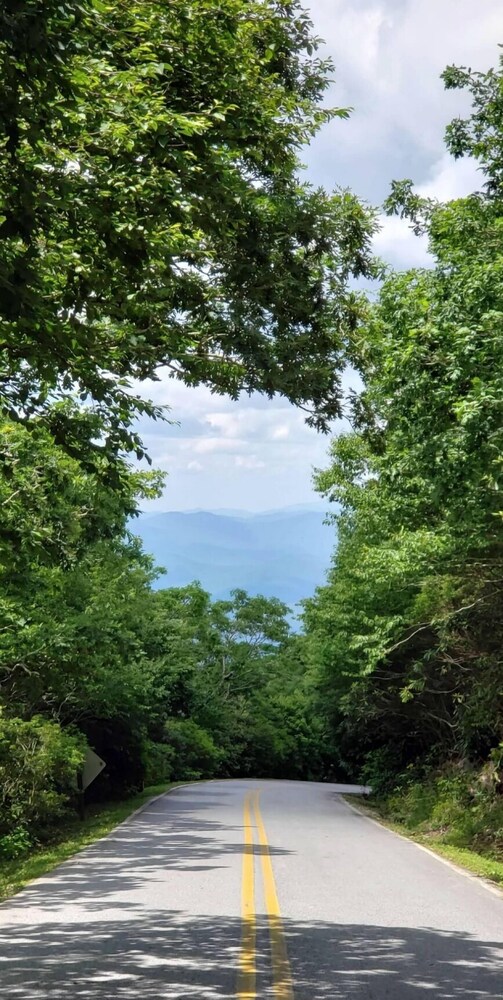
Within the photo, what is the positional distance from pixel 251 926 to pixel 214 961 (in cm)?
164

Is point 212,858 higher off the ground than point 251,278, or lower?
lower

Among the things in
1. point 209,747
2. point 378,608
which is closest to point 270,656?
point 209,747

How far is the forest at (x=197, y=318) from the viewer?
6.07m

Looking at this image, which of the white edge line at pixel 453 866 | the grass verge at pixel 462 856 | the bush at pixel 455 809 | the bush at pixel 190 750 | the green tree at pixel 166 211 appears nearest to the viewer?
the green tree at pixel 166 211

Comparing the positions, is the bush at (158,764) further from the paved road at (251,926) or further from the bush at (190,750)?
the paved road at (251,926)

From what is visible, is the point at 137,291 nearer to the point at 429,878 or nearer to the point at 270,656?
the point at 429,878

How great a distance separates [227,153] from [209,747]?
51735 mm

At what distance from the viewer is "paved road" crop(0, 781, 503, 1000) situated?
6.90 meters

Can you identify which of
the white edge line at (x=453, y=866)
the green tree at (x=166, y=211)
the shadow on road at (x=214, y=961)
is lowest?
the shadow on road at (x=214, y=961)

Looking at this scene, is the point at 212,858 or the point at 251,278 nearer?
the point at 251,278

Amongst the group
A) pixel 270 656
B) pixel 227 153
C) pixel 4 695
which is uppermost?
pixel 270 656

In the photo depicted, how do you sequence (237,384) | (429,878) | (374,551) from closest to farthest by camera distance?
(237,384) < (429,878) < (374,551)

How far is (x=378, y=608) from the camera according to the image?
1118 inches

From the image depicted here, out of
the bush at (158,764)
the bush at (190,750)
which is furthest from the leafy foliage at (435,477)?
the bush at (190,750)
